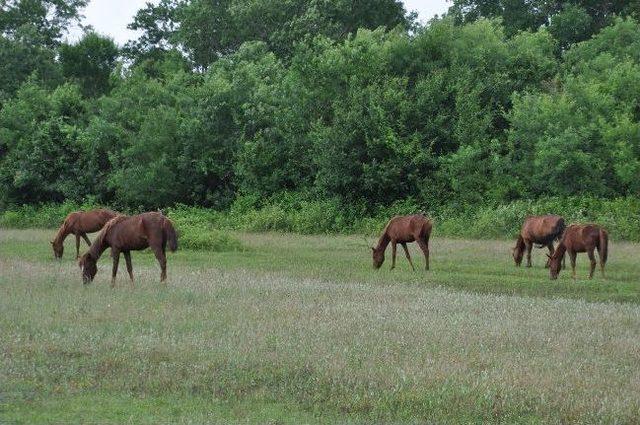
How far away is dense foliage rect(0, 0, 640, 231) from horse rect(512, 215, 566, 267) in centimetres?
1095

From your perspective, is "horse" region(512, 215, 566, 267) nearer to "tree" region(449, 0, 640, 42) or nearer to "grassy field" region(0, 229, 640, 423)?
"grassy field" region(0, 229, 640, 423)

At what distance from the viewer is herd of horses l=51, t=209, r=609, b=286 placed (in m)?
20.3

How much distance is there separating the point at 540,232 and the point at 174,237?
466 inches

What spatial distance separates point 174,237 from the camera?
798 inches

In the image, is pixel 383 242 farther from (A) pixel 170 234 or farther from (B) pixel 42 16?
(B) pixel 42 16

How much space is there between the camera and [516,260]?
90.1 feet

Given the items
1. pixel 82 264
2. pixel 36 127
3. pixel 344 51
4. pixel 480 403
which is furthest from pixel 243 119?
pixel 480 403

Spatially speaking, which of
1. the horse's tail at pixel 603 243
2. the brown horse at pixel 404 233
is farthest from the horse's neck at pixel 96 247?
the horse's tail at pixel 603 243

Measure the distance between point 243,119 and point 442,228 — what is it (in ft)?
45.3

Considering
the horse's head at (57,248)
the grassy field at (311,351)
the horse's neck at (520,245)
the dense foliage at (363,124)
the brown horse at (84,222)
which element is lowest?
the grassy field at (311,351)

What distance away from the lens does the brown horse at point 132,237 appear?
66.4 feet

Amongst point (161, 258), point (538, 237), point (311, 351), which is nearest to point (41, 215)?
point (538, 237)

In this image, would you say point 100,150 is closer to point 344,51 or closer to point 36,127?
point 36,127

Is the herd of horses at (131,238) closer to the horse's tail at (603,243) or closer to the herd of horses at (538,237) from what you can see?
the herd of horses at (538,237)
